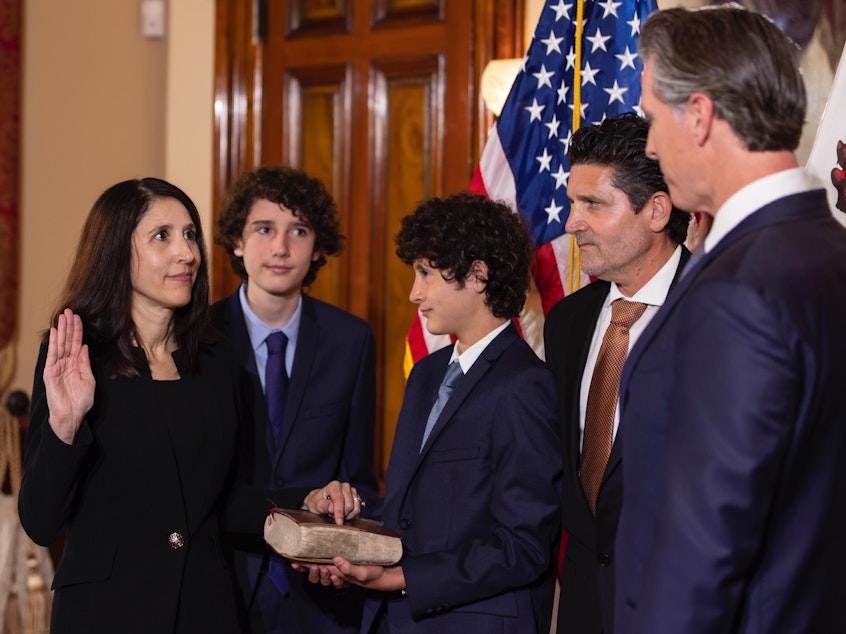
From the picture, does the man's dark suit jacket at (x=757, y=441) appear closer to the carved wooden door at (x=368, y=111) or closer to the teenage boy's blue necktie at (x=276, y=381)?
the teenage boy's blue necktie at (x=276, y=381)

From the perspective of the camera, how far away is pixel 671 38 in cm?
141

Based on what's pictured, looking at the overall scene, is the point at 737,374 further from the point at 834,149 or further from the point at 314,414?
the point at 314,414

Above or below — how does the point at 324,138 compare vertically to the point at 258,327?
above

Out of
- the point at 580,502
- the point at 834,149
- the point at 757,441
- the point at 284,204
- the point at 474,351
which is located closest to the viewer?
the point at 757,441

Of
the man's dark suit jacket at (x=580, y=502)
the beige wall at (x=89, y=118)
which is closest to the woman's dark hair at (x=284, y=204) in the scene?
the man's dark suit jacket at (x=580, y=502)

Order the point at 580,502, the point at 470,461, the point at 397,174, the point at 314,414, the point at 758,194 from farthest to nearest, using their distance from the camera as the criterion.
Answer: the point at 397,174 → the point at 314,414 → the point at 470,461 → the point at 580,502 → the point at 758,194

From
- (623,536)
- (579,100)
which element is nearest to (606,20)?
(579,100)

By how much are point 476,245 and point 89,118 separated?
318 cm

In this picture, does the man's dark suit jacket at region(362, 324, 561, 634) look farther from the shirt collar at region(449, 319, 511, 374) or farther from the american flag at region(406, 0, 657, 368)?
the american flag at region(406, 0, 657, 368)

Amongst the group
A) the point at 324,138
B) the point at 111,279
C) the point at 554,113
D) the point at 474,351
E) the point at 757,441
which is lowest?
the point at 757,441

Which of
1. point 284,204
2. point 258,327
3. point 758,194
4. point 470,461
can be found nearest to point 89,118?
point 284,204

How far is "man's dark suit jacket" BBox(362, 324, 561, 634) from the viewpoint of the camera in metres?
2.07

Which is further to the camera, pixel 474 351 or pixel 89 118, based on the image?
pixel 89 118

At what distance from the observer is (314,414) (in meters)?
2.83
